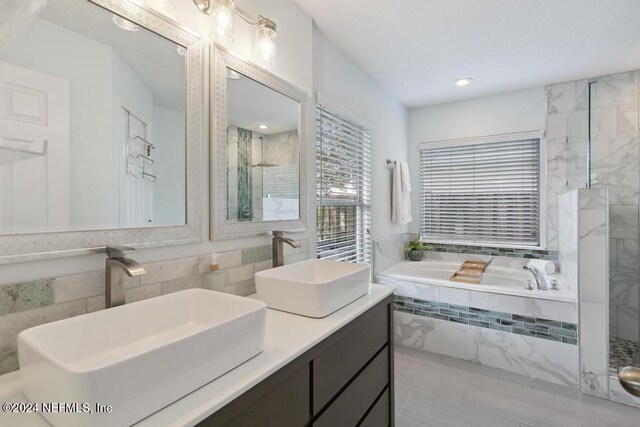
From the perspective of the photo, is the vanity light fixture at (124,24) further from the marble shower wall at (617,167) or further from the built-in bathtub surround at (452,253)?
the marble shower wall at (617,167)

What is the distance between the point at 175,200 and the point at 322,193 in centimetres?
122

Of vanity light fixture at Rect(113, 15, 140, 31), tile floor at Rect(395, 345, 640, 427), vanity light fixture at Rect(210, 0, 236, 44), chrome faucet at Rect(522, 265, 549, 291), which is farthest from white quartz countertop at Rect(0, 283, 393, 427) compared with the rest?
chrome faucet at Rect(522, 265, 549, 291)

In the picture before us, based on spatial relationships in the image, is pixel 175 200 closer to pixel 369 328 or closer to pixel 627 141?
pixel 369 328

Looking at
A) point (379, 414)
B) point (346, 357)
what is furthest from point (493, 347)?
point (346, 357)

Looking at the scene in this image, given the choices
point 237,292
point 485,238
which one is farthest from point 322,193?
point 485,238

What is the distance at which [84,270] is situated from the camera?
36.8 inches

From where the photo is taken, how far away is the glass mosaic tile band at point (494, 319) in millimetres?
2357

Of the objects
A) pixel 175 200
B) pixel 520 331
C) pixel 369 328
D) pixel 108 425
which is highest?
pixel 175 200

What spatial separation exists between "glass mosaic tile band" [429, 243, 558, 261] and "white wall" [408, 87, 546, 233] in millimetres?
411

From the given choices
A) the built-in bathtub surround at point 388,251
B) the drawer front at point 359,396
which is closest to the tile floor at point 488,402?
the drawer front at point 359,396

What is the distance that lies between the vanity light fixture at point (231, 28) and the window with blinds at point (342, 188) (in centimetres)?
70

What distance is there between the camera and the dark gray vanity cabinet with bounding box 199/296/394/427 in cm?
78

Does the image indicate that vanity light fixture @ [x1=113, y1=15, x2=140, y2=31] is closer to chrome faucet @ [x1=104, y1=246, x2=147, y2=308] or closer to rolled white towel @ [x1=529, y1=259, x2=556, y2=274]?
chrome faucet @ [x1=104, y1=246, x2=147, y2=308]

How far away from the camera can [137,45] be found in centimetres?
109
